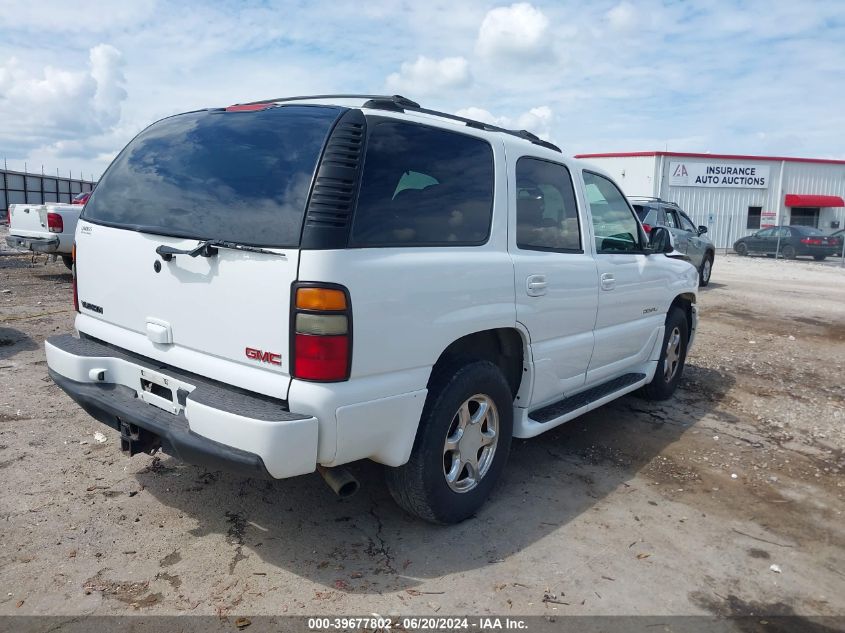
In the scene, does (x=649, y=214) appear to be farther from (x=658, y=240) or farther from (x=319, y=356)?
(x=319, y=356)

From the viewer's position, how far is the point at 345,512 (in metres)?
3.62

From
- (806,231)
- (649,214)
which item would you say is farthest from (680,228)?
(806,231)

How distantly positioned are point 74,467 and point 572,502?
297 cm

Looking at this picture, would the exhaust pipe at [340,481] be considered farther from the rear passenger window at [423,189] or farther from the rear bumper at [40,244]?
the rear bumper at [40,244]

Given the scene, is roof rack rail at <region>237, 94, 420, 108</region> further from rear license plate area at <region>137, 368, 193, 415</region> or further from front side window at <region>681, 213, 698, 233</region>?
front side window at <region>681, 213, 698, 233</region>

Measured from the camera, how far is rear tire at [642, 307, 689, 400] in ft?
18.5

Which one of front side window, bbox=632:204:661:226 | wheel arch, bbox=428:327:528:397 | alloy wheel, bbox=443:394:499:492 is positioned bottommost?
alloy wheel, bbox=443:394:499:492

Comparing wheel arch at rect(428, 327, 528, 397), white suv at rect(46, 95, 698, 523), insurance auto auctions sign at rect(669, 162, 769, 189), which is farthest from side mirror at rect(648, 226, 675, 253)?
insurance auto auctions sign at rect(669, 162, 769, 189)

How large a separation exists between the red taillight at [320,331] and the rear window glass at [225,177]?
0.76 feet

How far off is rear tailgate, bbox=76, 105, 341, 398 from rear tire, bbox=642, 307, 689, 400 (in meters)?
3.80

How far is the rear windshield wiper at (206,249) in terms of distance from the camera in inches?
108

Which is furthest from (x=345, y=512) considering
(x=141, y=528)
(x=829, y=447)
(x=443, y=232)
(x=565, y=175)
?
(x=829, y=447)

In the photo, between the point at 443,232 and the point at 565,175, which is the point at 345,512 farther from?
the point at 565,175

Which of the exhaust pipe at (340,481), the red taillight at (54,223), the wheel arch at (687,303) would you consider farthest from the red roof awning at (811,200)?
the exhaust pipe at (340,481)
